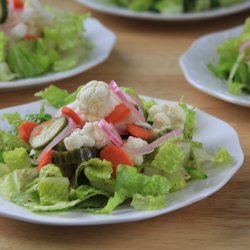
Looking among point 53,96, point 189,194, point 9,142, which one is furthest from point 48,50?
point 189,194

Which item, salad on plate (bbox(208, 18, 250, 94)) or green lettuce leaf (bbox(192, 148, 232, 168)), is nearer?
green lettuce leaf (bbox(192, 148, 232, 168))

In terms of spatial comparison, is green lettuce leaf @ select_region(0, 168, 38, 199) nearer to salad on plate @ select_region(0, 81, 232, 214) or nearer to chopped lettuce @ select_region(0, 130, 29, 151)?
salad on plate @ select_region(0, 81, 232, 214)

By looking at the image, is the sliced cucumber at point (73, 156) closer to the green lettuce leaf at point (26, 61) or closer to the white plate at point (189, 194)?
the white plate at point (189, 194)

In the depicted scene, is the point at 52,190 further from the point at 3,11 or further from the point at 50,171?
the point at 3,11

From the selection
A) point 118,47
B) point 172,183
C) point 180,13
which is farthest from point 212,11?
point 172,183

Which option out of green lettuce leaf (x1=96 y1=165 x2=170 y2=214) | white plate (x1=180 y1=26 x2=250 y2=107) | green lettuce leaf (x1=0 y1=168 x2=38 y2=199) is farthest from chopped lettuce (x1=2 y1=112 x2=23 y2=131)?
white plate (x1=180 y1=26 x2=250 y2=107)

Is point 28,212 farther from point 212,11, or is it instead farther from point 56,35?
point 212,11
